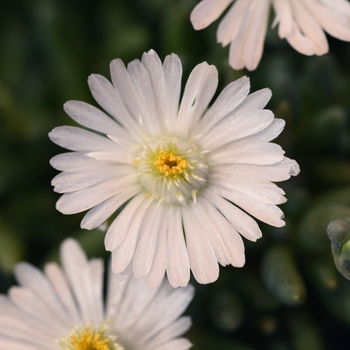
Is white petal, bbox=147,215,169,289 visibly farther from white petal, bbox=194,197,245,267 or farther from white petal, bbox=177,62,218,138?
white petal, bbox=177,62,218,138

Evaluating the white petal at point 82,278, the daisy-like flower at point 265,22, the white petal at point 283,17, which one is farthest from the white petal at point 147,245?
the white petal at point 283,17

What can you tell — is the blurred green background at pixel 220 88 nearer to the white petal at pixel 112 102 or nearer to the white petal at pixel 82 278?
the white petal at pixel 82 278

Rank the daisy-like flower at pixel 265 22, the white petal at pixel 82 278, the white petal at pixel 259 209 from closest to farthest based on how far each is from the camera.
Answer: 1. the white petal at pixel 259 209
2. the daisy-like flower at pixel 265 22
3. the white petal at pixel 82 278

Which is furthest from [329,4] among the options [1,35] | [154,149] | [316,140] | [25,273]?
[1,35]

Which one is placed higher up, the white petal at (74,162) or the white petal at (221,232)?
the white petal at (74,162)

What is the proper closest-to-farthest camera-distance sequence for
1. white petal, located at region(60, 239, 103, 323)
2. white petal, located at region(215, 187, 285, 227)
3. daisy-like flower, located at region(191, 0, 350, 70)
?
1. white petal, located at region(215, 187, 285, 227)
2. daisy-like flower, located at region(191, 0, 350, 70)
3. white petal, located at region(60, 239, 103, 323)

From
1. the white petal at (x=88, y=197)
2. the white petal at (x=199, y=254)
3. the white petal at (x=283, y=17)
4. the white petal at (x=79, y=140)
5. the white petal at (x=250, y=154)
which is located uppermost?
the white petal at (x=283, y=17)

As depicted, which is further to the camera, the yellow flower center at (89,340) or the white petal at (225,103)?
the yellow flower center at (89,340)

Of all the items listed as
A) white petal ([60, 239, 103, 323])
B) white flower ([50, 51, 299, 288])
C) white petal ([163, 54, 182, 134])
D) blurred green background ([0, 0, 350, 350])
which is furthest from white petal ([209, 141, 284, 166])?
white petal ([60, 239, 103, 323])
